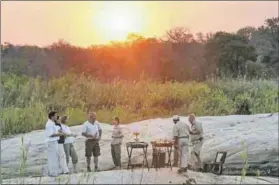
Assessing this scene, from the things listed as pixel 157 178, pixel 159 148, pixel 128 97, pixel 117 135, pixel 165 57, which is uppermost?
pixel 165 57

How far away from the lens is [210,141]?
17594mm

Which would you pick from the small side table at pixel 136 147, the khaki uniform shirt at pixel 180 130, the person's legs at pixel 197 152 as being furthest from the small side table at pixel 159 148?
the person's legs at pixel 197 152

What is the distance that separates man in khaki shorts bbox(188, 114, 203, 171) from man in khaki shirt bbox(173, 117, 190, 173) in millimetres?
745

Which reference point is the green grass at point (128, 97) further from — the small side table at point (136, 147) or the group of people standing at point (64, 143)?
the group of people standing at point (64, 143)

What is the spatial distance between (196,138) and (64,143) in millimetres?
3072

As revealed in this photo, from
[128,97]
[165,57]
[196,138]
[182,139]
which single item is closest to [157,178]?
[182,139]

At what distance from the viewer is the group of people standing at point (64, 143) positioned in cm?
1288

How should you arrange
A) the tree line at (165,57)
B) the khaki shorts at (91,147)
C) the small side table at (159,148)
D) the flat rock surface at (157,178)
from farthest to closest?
1. the tree line at (165,57)
2. the khaki shorts at (91,147)
3. the small side table at (159,148)
4. the flat rock surface at (157,178)

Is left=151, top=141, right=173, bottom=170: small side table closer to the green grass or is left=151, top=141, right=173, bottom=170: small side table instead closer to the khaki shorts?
the khaki shorts

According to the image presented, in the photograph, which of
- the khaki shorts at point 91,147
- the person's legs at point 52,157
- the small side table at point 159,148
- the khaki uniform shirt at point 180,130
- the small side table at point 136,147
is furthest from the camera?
the small side table at point 136,147

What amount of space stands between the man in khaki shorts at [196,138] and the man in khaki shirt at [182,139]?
0.74 metres

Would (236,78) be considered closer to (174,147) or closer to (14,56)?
(14,56)

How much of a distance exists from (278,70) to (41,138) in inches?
633

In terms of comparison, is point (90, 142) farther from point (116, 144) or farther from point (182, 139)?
point (182, 139)
